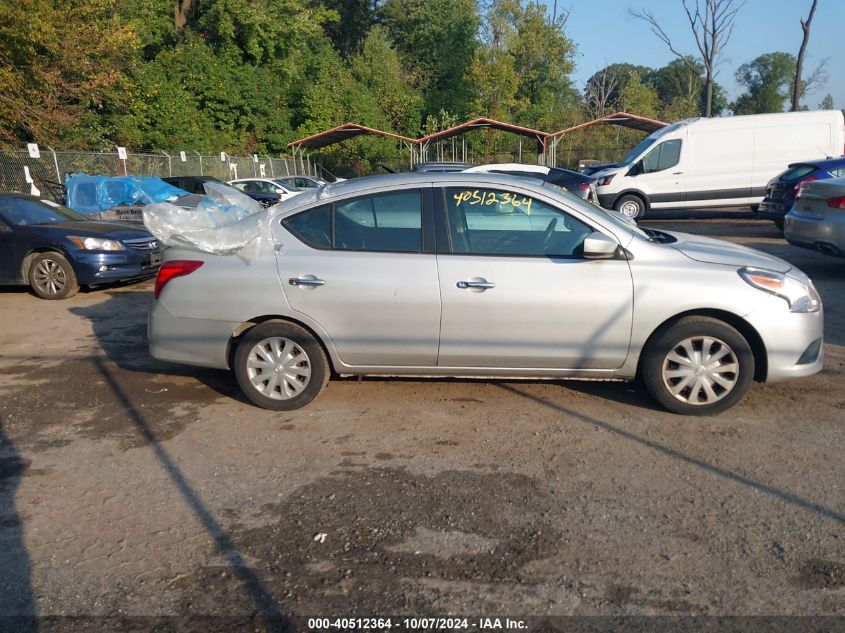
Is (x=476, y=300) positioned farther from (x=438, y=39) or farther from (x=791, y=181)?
(x=438, y=39)

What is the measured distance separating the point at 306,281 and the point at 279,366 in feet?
2.21

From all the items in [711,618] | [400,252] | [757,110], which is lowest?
[711,618]

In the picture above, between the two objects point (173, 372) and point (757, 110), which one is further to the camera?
point (757, 110)

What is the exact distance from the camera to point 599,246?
4816 mm

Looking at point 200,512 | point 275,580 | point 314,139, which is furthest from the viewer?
point 314,139

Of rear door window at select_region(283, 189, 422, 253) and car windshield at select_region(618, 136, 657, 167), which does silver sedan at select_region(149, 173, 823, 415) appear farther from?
car windshield at select_region(618, 136, 657, 167)

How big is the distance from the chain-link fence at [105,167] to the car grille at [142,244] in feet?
29.4

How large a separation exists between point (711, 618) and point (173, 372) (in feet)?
15.9

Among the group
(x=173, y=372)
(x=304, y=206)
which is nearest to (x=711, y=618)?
(x=304, y=206)

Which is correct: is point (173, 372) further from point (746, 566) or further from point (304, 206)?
point (746, 566)

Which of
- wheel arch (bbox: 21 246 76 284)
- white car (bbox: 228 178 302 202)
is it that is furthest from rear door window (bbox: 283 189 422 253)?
white car (bbox: 228 178 302 202)

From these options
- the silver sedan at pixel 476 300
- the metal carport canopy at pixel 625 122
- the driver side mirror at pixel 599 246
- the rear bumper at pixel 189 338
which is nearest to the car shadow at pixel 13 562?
→ the rear bumper at pixel 189 338

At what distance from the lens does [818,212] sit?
9523 millimetres

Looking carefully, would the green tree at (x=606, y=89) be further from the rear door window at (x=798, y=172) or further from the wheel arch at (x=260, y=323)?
the wheel arch at (x=260, y=323)
